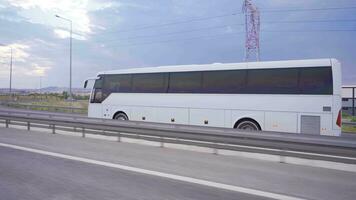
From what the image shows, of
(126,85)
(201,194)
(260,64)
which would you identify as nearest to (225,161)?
(201,194)

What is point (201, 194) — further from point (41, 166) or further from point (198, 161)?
point (41, 166)

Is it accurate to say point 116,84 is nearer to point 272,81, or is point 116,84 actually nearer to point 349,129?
point 272,81

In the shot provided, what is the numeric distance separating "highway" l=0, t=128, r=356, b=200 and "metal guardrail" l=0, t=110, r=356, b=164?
40 cm

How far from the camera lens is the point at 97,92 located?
20.0m

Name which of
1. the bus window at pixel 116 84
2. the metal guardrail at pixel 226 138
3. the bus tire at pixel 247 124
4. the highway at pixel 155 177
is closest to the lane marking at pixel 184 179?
the highway at pixel 155 177

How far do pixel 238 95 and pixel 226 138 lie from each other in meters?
5.57

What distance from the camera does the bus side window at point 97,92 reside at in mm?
19906

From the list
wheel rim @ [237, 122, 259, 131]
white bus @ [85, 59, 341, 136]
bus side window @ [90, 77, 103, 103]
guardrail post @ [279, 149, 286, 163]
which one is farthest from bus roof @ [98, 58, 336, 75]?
guardrail post @ [279, 149, 286, 163]

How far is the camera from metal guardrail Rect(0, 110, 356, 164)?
318 inches

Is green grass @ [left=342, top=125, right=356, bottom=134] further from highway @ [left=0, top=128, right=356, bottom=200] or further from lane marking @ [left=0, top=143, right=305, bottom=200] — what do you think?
lane marking @ [left=0, top=143, right=305, bottom=200]

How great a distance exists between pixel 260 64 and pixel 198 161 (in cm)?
722

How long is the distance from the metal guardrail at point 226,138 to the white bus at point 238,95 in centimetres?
402

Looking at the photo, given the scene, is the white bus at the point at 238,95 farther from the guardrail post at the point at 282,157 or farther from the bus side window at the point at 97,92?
the guardrail post at the point at 282,157

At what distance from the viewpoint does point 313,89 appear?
13273mm
